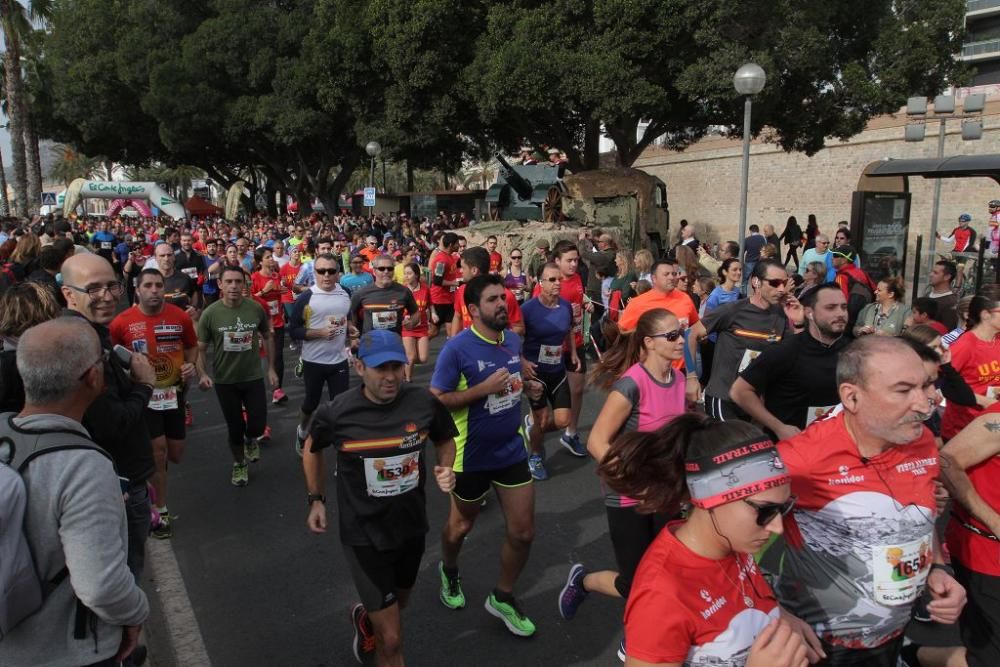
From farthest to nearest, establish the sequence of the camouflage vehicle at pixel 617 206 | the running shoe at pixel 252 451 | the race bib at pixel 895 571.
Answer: the camouflage vehicle at pixel 617 206, the running shoe at pixel 252 451, the race bib at pixel 895 571

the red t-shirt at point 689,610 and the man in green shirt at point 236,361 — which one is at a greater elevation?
the red t-shirt at point 689,610

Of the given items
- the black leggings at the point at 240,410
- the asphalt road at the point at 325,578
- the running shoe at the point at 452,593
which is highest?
the black leggings at the point at 240,410

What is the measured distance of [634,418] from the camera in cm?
371

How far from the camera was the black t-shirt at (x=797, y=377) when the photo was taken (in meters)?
4.14

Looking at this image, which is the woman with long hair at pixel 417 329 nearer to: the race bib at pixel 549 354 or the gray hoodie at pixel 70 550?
the race bib at pixel 549 354

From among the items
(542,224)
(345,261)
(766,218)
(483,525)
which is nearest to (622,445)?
(483,525)

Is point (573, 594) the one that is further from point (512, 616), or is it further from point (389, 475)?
point (389, 475)

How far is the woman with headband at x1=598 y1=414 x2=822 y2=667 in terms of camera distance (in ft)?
6.28

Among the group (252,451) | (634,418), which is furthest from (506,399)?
(252,451)

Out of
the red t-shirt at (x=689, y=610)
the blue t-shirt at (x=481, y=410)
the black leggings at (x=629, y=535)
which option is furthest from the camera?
the blue t-shirt at (x=481, y=410)

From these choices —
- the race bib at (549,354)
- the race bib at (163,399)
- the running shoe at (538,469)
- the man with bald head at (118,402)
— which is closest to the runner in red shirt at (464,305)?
→ the race bib at (549,354)

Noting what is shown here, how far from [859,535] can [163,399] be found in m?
4.49

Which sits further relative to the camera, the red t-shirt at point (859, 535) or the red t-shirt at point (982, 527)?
the red t-shirt at point (982, 527)

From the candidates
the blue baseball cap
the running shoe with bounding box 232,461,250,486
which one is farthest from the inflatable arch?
the blue baseball cap
